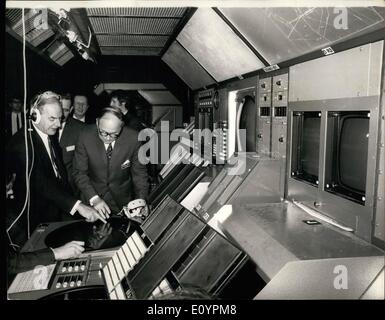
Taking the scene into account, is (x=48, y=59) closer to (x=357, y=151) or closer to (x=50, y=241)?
(x=50, y=241)

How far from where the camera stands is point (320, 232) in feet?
5.12

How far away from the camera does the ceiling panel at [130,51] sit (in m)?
4.59

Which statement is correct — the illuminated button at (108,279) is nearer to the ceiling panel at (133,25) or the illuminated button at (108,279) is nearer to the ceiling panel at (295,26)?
the ceiling panel at (295,26)

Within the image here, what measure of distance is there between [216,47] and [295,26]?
1319 millimetres

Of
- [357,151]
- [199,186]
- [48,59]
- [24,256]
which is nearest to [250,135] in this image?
[199,186]

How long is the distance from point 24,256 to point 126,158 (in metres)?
1.59

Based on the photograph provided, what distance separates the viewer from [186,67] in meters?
4.57

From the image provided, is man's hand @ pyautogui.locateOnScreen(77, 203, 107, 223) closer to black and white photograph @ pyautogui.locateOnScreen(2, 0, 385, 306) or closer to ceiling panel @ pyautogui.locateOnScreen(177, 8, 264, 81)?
black and white photograph @ pyautogui.locateOnScreen(2, 0, 385, 306)

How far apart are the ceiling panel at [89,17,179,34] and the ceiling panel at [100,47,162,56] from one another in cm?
92

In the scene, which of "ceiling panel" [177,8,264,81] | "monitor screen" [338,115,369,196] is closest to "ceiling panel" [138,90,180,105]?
"ceiling panel" [177,8,264,81]

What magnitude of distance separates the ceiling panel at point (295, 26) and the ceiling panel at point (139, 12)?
61cm

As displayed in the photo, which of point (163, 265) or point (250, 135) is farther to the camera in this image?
point (250, 135)

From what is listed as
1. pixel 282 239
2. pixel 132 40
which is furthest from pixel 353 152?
pixel 132 40

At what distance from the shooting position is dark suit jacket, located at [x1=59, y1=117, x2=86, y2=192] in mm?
3055
